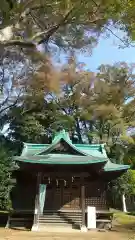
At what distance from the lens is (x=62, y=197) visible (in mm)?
17625

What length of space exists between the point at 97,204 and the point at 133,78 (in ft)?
51.5

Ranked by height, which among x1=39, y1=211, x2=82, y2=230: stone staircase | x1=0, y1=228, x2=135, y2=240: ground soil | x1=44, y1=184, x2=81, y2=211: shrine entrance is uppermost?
x1=44, y1=184, x2=81, y2=211: shrine entrance

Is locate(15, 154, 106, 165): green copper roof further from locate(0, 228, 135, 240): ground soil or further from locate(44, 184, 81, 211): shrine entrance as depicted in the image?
locate(0, 228, 135, 240): ground soil

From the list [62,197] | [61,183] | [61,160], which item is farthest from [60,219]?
[61,160]

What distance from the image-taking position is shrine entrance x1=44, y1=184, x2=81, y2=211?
17375 millimetres

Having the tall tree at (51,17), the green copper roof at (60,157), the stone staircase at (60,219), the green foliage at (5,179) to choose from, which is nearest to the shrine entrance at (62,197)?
the stone staircase at (60,219)

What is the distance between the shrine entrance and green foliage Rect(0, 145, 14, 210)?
7.43 feet

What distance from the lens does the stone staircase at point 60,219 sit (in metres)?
16.1

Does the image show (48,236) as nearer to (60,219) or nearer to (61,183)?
(60,219)

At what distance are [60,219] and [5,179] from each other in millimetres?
3746

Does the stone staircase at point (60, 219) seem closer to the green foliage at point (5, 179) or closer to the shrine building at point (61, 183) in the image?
the shrine building at point (61, 183)

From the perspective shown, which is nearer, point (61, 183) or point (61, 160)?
point (61, 160)

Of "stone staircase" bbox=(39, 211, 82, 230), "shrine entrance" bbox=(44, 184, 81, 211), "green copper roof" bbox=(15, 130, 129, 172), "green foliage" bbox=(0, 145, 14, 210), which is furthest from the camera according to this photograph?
"shrine entrance" bbox=(44, 184, 81, 211)

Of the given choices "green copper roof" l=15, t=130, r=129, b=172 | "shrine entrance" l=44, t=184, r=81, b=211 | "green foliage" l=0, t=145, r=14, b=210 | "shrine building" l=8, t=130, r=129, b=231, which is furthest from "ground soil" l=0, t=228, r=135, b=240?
"green copper roof" l=15, t=130, r=129, b=172
